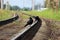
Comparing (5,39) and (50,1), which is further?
(50,1)

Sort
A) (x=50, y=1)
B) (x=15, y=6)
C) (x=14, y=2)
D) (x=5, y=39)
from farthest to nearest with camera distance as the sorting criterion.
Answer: (x=14, y=2), (x=15, y=6), (x=50, y=1), (x=5, y=39)

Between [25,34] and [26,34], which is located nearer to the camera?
[25,34]

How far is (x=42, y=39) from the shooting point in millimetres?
10258

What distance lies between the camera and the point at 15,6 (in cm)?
4219

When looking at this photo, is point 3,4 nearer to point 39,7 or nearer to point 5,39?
point 39,7

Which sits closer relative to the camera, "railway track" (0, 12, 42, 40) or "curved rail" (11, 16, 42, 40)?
"curved rail" (11, 16, 42, 40)

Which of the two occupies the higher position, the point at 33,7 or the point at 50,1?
the point at 50,1

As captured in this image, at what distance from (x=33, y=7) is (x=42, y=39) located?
35.2 meters

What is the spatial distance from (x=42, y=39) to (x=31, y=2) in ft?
116

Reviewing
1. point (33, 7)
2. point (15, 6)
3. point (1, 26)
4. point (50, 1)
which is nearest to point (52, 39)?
point (1, 26)

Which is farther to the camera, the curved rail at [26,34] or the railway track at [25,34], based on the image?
the railway track at [25,34]

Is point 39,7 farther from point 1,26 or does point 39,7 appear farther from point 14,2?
point 1,26

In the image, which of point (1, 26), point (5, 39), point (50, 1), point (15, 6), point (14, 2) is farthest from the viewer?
point (14, 2)

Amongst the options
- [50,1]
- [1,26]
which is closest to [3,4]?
[50,1]
